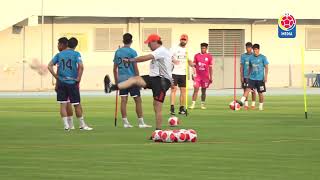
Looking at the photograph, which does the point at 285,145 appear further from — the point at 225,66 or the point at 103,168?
the point at 225,66

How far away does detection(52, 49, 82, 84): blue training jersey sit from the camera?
24.4 m

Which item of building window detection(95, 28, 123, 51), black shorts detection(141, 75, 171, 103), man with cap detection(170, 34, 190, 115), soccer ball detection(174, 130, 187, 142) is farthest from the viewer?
building window detection(95, 28, 123, 51)

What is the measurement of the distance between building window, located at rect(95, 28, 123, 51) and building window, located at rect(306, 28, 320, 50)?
12.0 metres

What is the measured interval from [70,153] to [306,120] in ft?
39.2

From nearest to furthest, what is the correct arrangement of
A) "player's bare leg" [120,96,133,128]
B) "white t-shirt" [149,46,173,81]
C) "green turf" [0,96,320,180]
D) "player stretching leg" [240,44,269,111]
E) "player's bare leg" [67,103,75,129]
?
"green turf" [0,96,320,180] → "white t-shirt" [149,46,173,81] → "player's bare leg" [67,103,75,129] → "player's bare leg" [120,96,133,128] → "player stretching leg" [240,44,269,111]

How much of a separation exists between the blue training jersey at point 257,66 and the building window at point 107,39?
2753cm

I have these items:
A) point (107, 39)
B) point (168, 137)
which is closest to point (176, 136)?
point (168, 137)

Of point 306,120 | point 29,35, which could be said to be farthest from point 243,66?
point 29,35

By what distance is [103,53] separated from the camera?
6334 cm

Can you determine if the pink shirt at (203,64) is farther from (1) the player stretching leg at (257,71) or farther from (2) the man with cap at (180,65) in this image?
(2) the man with cap at (180,65)

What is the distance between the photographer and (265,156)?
17.8m

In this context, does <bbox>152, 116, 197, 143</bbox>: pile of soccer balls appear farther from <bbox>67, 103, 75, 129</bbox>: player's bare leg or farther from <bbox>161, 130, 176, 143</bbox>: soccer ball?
<bbox>67, 103, 75, 129</bbox>: player's bare leg

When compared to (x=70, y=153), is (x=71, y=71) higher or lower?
higher

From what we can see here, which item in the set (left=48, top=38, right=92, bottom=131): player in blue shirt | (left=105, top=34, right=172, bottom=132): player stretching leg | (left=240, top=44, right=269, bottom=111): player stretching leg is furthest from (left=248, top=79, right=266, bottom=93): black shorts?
(left=105, top=34, right=172, bottom=132): player stretching leg
